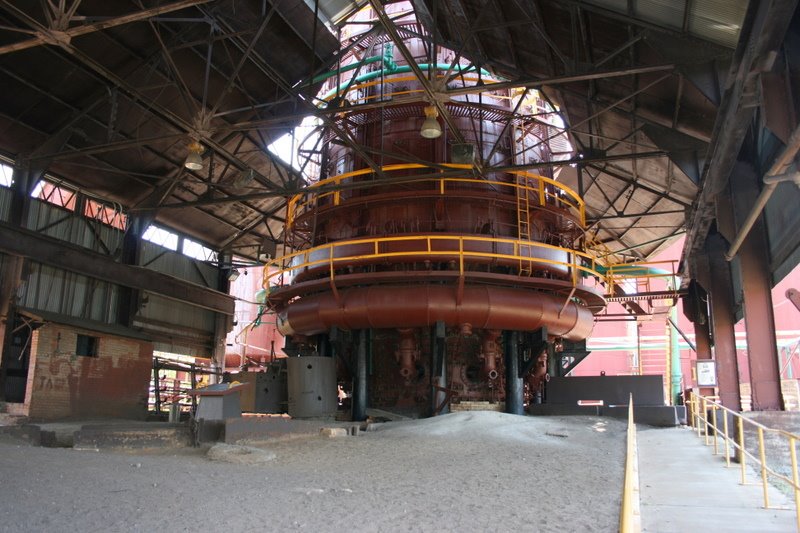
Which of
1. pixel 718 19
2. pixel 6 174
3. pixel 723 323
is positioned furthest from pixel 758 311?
pixel 6 174

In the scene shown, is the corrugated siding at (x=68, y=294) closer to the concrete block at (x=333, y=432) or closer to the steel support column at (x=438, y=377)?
the concrete block at (x=333, y=432)

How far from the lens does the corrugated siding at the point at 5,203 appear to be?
628 inches

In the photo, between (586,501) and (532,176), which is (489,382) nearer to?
(532,176)

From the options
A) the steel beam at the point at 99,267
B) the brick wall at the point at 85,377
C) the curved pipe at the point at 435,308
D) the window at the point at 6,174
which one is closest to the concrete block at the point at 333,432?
the curved pipe at the point at 435,308

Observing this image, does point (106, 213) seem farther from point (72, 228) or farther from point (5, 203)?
point (5, 203)

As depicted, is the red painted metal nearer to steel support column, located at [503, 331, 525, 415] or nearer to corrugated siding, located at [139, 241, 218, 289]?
steel support column, located at [503, 331, 525, 415]

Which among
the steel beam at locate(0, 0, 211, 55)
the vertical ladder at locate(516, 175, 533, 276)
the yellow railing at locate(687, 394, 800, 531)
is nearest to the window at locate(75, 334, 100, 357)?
the steel beam at locate(0, 0, 211, 55)

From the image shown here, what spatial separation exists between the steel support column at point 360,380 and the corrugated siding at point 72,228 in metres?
9.15

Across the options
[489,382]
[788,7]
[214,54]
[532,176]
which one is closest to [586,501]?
[788,7]

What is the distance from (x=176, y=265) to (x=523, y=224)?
13327 mm

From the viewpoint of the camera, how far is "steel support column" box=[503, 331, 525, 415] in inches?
606

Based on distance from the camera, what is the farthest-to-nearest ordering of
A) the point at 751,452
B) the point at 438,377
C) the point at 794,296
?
the point at 438,377 → the point at 794,296 → the point at 751,452

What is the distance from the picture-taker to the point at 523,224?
631 inches

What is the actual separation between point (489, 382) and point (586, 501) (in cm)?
915
